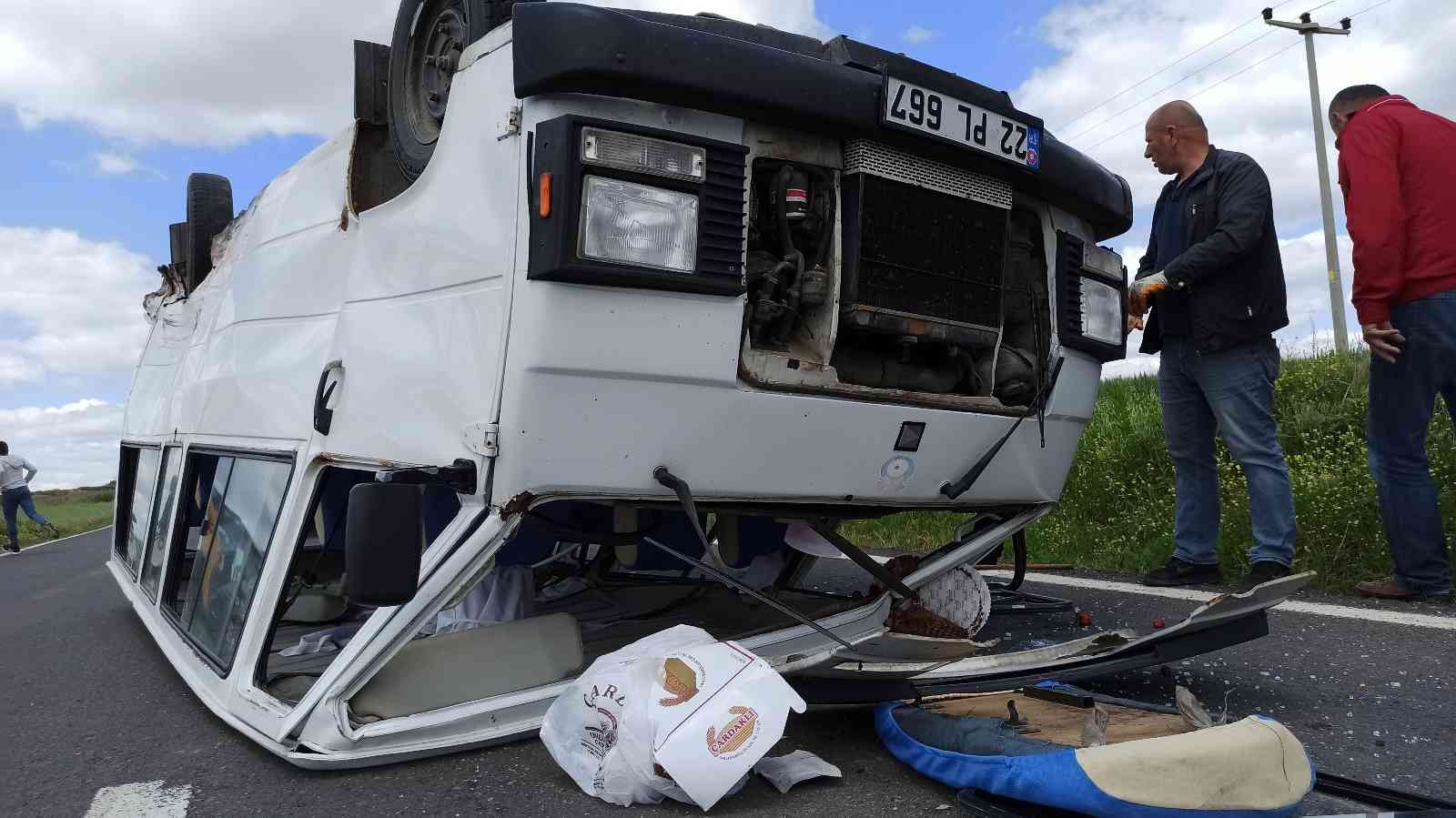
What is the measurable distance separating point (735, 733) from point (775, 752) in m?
0.44

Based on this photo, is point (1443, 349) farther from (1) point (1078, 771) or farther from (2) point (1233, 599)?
(1) point (1078, 771)

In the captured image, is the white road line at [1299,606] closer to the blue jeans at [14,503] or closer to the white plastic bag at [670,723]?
the white plastic bag at [670,723]

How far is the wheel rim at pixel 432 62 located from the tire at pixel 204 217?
2.06 meters

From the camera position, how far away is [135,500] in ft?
17.1

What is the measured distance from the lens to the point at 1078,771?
1775 millimetres

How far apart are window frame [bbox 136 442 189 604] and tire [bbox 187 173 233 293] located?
2.66 feet

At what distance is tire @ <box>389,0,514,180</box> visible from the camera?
274cm

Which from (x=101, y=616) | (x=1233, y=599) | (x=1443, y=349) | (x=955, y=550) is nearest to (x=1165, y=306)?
(x=1443, y=349)

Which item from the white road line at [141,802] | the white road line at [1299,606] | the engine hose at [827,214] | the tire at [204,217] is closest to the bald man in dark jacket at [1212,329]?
the white road line at [1299,606]

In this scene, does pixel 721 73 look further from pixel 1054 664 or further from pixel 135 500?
pixel 135 500

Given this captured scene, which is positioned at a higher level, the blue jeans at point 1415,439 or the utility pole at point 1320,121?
the utility pole at point 1320,121

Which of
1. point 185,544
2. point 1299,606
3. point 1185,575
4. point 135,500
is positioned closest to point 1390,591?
point 1299,606

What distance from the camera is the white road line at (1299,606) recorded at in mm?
3337

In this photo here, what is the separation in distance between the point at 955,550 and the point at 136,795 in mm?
2225
